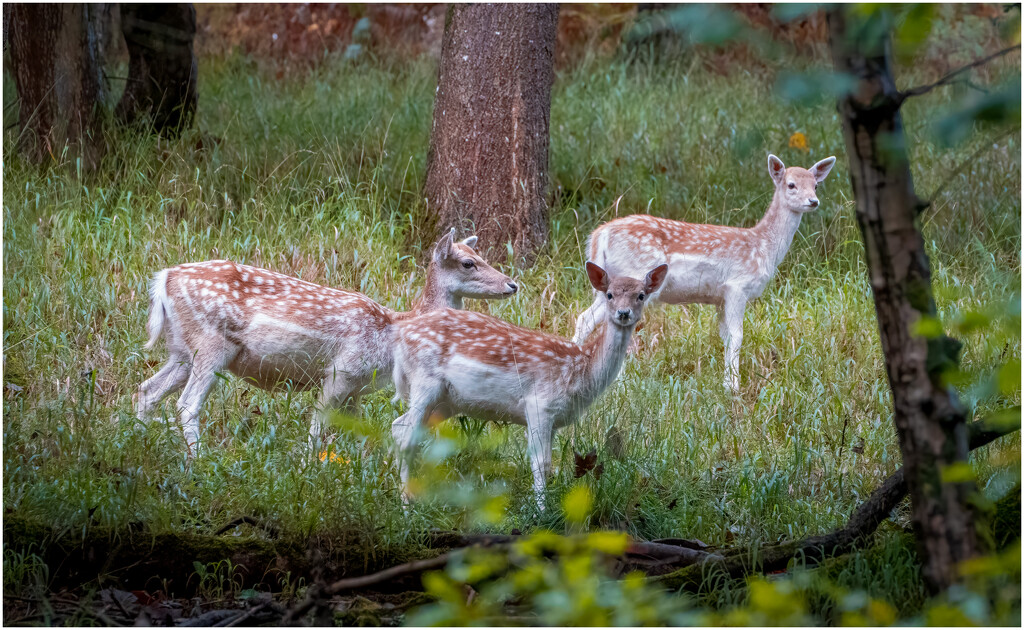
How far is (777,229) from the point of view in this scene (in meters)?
7.89

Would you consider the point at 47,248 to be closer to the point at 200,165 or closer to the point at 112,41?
the point at 200,165

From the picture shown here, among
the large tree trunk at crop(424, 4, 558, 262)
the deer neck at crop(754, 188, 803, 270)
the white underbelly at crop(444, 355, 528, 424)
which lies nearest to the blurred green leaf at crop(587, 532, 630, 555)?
the white underbelly at crop(444, 355, 528, 424)

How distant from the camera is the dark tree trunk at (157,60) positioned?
9.51 m

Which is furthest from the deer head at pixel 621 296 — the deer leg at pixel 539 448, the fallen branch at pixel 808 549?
the fallen branch at pixel 808 549

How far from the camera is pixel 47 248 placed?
7.25m

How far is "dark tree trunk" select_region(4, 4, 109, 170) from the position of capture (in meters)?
8.75

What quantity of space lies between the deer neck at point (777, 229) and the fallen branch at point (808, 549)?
4.15 metres

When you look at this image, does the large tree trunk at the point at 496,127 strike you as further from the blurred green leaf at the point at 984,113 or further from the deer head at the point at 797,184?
the blurred green leaf at the point at 984,113

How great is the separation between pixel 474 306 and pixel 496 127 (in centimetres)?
151

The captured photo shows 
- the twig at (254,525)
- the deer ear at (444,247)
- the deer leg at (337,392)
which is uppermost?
the deer ear at (444,247)

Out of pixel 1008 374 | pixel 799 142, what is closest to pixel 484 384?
pixel 1008 374

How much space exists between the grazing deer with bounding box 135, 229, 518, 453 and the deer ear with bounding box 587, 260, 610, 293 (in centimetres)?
114

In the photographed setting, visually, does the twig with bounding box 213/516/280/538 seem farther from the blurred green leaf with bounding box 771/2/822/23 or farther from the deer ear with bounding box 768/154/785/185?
the deer ear with bounding box 768/154/785/185

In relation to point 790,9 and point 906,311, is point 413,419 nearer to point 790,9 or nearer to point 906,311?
A: point 906,311
